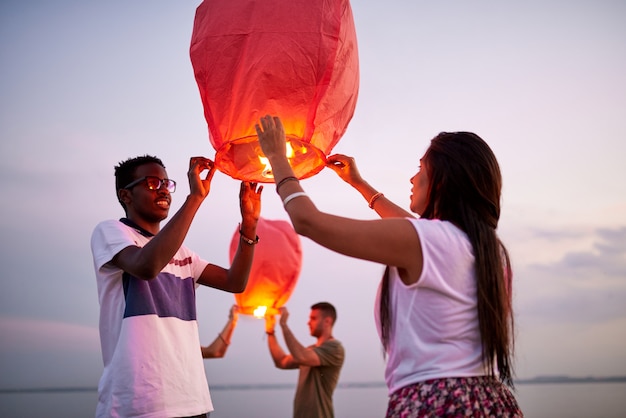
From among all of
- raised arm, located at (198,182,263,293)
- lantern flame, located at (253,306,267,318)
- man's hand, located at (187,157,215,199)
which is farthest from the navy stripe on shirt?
lantern flame, located at (253,306,267,318)

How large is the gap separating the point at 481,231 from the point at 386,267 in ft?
0.97

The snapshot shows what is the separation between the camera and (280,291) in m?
5.11

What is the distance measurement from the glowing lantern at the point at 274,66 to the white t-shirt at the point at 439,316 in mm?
713

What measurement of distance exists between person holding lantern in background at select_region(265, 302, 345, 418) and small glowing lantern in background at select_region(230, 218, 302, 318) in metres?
0.38

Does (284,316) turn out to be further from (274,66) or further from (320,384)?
(274,66)

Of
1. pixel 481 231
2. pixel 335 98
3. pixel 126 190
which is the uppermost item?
pixel 335 98

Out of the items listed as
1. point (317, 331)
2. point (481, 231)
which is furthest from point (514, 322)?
point (317, 331)

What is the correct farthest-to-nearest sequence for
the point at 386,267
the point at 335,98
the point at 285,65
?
the point at 335,98, the point at 285,65, the point at 386,267

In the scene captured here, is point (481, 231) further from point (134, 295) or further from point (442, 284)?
point (134, 295)

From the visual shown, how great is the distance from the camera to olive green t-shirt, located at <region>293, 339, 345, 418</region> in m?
4.98

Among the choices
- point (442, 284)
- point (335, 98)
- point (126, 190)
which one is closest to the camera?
point (442, 284)

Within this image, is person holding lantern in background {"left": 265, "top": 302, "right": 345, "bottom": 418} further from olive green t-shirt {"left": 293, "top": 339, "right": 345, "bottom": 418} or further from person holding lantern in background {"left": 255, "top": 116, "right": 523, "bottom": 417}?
person holding lantern in background {"left": 255, "top": 116, "right": 523, "bottom": 417}

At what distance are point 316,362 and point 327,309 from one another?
0.62m

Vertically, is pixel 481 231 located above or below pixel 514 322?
above
